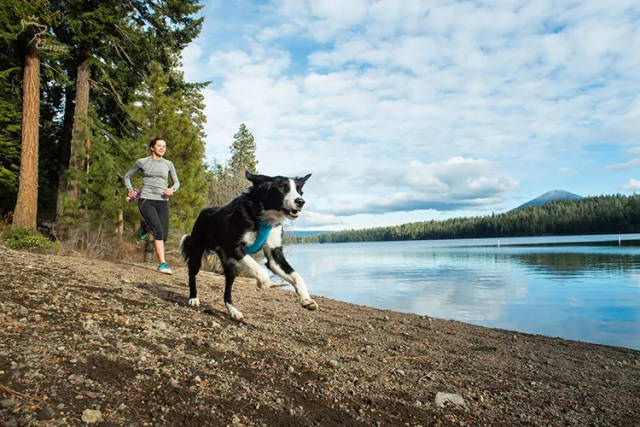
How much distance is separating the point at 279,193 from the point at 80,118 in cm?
1556

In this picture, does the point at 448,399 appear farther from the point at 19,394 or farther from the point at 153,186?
the point at 153,186

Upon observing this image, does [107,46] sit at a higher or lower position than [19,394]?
higher

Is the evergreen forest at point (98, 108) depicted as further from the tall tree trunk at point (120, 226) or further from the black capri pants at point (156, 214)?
the black capri pants at point (156, 214)

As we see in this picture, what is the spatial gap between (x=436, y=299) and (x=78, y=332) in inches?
749

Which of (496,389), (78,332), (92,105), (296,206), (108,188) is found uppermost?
(92,105)

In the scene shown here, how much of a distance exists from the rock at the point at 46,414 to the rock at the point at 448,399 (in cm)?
328

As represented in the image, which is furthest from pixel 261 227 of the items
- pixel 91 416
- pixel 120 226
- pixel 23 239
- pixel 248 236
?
pixel 120 226

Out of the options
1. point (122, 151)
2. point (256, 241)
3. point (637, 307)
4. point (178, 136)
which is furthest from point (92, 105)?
point (637, 307)

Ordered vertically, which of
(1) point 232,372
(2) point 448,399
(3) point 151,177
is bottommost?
(2) point 448,399

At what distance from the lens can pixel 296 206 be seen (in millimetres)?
5090

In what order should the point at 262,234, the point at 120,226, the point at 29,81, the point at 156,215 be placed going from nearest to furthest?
the point at 262,234, the point at 156,215, the point at 29,81, the point at 120,226

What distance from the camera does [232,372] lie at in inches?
151

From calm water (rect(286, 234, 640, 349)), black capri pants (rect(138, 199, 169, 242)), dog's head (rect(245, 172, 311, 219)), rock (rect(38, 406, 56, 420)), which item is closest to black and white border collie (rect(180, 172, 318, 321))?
dog's head (rect(245, 172, 311, 219))

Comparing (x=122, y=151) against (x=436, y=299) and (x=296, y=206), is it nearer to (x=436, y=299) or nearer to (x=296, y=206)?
(x=296, y=206)
